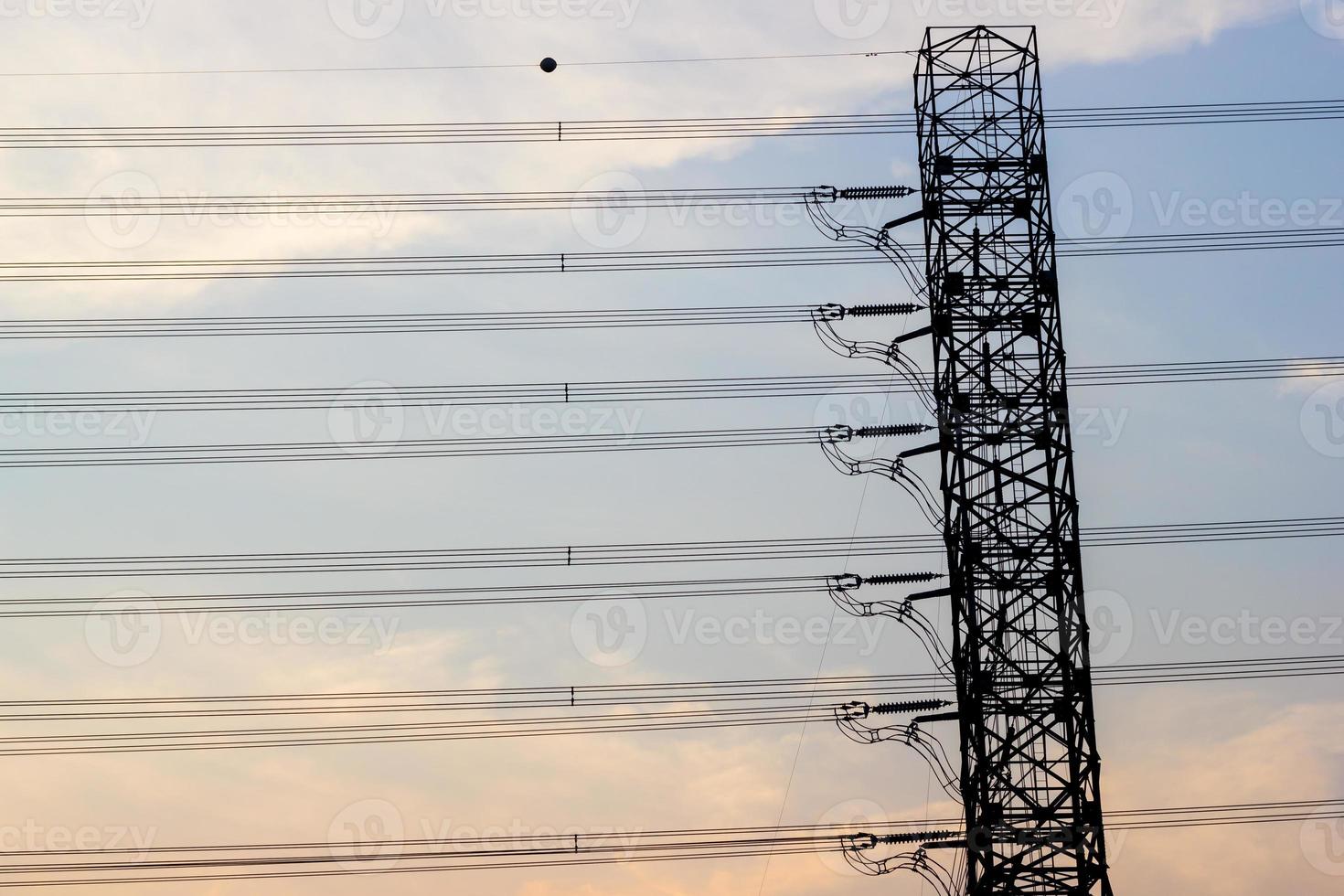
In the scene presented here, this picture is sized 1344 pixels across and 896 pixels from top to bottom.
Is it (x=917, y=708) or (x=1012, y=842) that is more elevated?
(x=917, y=708)

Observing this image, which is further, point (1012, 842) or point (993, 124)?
point (993, 124)

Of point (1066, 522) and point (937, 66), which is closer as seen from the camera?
point (1066, 522)

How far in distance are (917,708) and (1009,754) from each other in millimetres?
2908

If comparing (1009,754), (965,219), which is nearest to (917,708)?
(1009,754)

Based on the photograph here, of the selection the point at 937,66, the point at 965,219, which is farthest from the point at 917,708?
the point at 937,66

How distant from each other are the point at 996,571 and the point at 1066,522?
2020 mm

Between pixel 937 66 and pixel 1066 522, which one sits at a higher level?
pixel 937 66

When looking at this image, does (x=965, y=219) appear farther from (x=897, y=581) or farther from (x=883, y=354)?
(x=897, y=581)

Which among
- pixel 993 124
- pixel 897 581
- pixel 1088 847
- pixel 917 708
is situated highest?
pixel 993 124

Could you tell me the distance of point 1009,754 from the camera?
43.7 meters

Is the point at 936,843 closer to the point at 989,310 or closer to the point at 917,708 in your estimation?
the point at 917,708

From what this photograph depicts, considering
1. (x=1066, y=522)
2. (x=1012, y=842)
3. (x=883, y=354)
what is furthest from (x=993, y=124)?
(x=1012, y=842)

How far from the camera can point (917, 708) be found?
45750 millimetres

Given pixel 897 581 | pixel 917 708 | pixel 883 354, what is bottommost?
pixel 917 708
